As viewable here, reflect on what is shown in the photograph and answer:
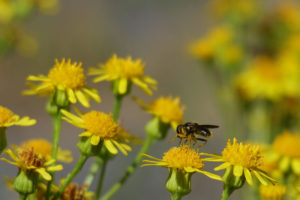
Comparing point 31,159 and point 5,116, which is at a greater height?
point 5,116

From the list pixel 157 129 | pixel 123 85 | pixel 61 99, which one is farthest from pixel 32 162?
pixel 157 129

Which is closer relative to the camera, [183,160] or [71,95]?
[183,160]

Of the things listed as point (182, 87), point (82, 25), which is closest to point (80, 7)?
point (82, 25)

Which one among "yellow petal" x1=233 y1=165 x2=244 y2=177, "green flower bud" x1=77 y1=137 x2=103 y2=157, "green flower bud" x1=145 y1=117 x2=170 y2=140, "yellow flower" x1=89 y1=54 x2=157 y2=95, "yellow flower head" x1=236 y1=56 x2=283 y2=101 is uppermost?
"yellow flower head" x1=236 y1=56 x2=283 y2=101

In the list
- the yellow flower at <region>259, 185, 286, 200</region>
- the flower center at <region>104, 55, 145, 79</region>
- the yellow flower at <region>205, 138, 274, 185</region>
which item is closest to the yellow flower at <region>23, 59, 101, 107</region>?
the flower center at <region>104, 55, 145, 79</region>

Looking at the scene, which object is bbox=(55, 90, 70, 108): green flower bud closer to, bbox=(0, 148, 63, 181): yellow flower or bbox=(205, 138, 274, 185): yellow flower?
bbox=(0, 148, 63, 181): yellow flower

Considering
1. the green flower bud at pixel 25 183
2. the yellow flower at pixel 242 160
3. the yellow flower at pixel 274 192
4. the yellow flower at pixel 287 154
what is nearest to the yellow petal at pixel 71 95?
the green flower bud at pixel 25 183

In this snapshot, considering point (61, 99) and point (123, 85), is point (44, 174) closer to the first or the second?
point (61, 99)
